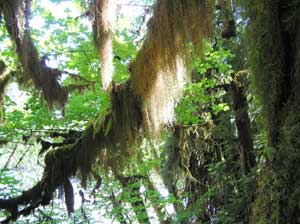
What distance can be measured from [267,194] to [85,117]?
4.90 meters

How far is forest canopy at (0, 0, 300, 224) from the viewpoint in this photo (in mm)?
2020

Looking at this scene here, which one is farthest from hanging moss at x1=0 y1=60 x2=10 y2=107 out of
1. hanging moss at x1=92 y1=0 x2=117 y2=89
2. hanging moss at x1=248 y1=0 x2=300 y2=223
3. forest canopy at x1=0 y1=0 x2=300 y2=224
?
hanging moss at x1=248 y1=0 x2=300 y2=223

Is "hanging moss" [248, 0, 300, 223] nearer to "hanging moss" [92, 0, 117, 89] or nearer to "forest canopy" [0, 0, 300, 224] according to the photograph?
"forest canopy" [0, 0, 300, 224]

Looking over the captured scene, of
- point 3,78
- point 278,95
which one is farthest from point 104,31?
point 3,78

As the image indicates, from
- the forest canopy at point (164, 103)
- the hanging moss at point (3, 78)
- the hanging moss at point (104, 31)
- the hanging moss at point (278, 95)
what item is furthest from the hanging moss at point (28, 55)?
the hanging moss at point (278, 95)

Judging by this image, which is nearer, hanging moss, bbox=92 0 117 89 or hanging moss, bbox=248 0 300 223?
hanging moss, bbox=248 0 300 223

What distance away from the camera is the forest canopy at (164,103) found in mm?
2020

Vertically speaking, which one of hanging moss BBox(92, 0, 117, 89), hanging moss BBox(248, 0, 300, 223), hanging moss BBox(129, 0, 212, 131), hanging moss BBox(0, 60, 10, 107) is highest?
hanging moss BBox(0, 60, 10, 107)

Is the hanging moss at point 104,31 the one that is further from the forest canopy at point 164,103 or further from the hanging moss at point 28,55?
the hanging moss at point 28,55

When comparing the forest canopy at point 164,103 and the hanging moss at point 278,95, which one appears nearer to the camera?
the hanging moss at point 278,95

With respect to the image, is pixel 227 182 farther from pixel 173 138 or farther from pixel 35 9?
pixel 35 9

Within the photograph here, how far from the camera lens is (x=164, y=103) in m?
3.11

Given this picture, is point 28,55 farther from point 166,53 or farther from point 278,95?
point 278,95

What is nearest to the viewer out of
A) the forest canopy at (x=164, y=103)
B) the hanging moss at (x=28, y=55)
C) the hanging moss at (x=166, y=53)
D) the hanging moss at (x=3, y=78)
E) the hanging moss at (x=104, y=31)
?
the forest canopy at (x=164, y=103)
